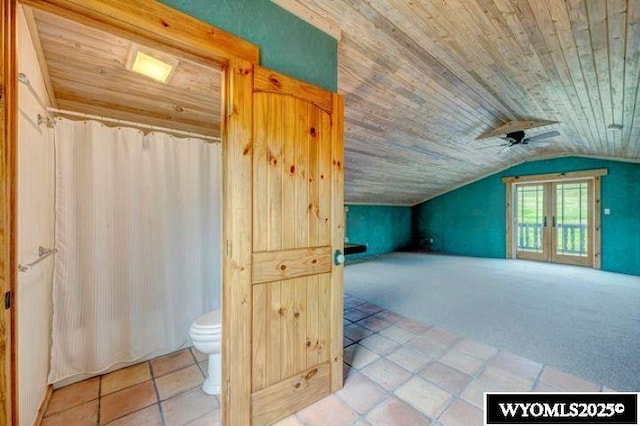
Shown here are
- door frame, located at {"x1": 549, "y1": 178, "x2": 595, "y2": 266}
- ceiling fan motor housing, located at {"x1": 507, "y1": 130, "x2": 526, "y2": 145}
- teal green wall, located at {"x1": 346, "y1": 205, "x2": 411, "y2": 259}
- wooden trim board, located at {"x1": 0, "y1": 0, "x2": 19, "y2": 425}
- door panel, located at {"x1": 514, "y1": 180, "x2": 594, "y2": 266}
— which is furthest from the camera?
teal green wall, located at {"x1": 346, "y1": 205, "x2": 411, "y2": 259}

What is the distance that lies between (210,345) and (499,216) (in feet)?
23.1

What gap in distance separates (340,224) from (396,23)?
4.57 feet

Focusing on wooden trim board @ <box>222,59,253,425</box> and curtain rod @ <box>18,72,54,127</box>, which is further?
wooden trim board @ <box>222,59,253,425</box>

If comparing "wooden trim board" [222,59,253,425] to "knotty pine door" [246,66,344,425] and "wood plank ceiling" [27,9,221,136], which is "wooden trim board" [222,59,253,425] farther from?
"wood plank ceiling" [27,9,221,136]

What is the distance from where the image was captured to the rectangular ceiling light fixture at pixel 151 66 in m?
1.59

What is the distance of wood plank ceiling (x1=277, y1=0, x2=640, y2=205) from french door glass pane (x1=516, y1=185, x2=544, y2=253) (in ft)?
5.63

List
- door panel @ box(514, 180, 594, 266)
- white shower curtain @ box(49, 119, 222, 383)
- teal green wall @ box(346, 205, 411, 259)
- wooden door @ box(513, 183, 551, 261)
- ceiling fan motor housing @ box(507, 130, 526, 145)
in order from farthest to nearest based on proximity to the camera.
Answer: teal green wall @ box(346, 205, 411, 259)
wooden door @ box(513, 183, 551, 261)
door panel @ box(514, 180, 594, 266)
ceiling fan motor housing @ box(507, 130, 526, 145)
white shower curtain @ box(49, 119, 222, 383)

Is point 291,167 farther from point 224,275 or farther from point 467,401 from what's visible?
point 467,401

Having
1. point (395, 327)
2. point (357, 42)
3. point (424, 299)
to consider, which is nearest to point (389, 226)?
point (424, 299)

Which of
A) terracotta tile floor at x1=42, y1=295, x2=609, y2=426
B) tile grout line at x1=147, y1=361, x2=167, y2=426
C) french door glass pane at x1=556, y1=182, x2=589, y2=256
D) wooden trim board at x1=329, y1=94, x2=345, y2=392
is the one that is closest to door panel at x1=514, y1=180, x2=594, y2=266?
french door glass pane at x1=556, y1=182, x2=589, y2=256

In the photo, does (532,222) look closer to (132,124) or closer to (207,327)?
(207,327)

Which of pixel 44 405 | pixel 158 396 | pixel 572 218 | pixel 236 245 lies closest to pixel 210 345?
pixel 158 396

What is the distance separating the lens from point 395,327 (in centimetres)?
262

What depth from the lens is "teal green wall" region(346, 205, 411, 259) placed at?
6398mm
